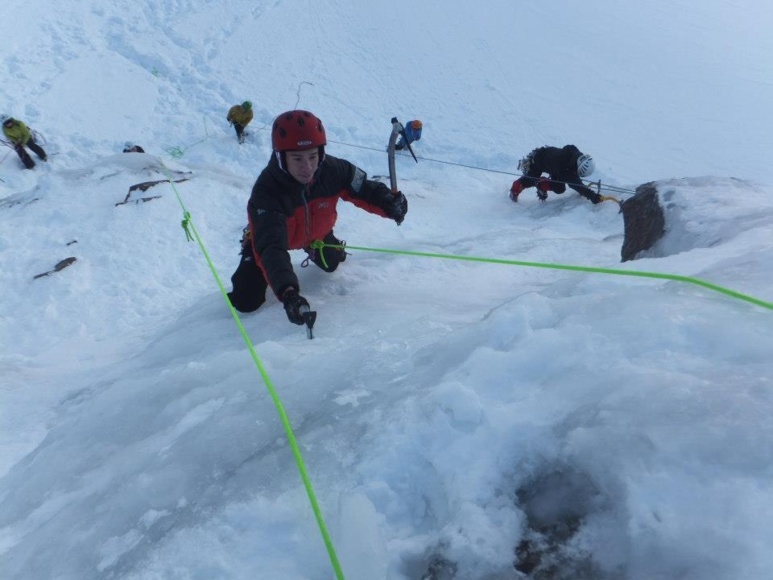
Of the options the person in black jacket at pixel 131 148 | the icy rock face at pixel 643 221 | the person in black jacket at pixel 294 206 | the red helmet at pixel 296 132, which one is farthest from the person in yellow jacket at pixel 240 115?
the icy rock face at pixel 643 221

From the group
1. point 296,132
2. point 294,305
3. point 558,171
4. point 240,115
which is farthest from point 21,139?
point 558,171

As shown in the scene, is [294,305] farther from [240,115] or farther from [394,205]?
[240,115]

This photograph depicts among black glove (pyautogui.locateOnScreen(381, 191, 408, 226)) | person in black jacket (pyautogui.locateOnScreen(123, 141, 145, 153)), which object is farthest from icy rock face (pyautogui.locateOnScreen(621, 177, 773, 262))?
person in black jacket (pyautogui.locateOnScreen(123, 141, 145, 153))

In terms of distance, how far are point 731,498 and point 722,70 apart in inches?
549

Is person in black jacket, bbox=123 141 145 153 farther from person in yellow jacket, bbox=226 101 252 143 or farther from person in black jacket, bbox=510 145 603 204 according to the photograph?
person in black jacket, bbox=510 145 603 204

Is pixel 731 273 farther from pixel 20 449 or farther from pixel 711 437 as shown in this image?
pixel 20 449

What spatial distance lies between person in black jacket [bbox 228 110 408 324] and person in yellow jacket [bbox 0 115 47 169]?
6134mm

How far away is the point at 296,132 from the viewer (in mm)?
3078

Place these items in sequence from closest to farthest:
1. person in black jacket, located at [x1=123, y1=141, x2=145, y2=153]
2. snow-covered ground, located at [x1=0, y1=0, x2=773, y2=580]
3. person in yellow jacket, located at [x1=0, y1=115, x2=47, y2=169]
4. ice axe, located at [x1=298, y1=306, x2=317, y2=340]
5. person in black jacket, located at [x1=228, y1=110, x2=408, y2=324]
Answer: snow-covered ground, located at [x1=0, y1=0, x2=773, y2=580] → ice axe, located at [x1=298, y1=306, x2=317, y2=340] → person in black jacket, located at [x1=228, y1=110, x2=408, y2=324] → person in yellow jacket, located at [x1=0, y1=115, x2=47, y2=169] → person in black jacket, located at [x1=123, y1=141, x2=145, y2=153]

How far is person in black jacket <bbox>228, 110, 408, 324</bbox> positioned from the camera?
3066 millimetres

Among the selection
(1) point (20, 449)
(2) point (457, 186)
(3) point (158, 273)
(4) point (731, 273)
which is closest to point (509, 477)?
(4) point (731, 273)

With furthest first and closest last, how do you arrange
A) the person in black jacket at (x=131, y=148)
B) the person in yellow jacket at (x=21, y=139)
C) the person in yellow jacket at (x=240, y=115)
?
the person in yellow jacket at (x=240, y=115) → the person in black jacket at (x=131, y=148) → the person in yellow jacket at (x=21, y=139)

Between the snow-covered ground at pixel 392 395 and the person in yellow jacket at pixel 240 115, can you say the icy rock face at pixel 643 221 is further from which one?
the person in yellow jacket at pixel 240 115

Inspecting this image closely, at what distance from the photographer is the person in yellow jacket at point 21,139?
7754mm
